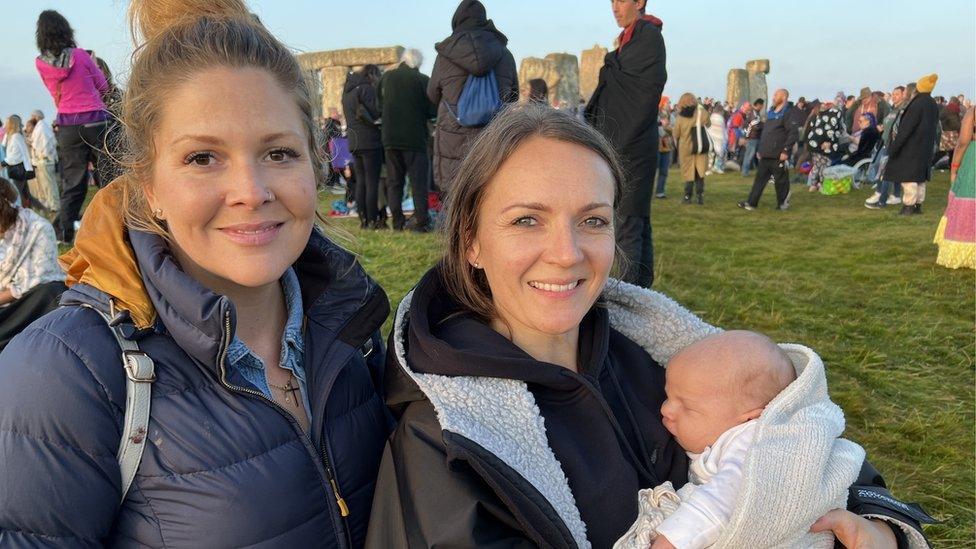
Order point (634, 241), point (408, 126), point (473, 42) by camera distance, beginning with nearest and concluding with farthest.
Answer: point (634, 241) → point (473, 42) → point (408, 126)

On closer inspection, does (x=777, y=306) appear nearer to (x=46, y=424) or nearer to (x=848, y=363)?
(x=848, y=363)

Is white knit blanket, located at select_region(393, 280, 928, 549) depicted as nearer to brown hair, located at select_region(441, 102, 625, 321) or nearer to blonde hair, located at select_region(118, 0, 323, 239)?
brown hair, located at select_region(441, 102, 625, 321)

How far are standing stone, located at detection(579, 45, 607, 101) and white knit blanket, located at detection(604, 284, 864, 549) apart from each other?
24.4 meters

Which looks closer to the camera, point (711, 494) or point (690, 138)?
point (711, 494)

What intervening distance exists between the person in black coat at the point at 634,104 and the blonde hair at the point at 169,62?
3.77 metres

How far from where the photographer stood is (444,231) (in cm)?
203

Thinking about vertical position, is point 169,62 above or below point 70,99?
below

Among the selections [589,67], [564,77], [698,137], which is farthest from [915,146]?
[589,67]

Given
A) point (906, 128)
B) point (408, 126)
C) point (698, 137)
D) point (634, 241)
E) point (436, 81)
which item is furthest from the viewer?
point (698, 137)

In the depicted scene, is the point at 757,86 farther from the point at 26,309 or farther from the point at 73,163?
the point at 26,309

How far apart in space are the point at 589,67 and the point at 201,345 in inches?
1013

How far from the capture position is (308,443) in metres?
1.54

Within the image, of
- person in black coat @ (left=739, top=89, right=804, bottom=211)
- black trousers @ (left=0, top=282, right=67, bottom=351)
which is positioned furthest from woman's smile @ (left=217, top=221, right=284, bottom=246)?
person in black coat @ (left=739, top=89, right=804, bottom=211)

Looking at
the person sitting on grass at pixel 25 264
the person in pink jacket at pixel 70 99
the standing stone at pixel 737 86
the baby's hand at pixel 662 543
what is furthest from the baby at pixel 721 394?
the standing stone at pixel 737 86
